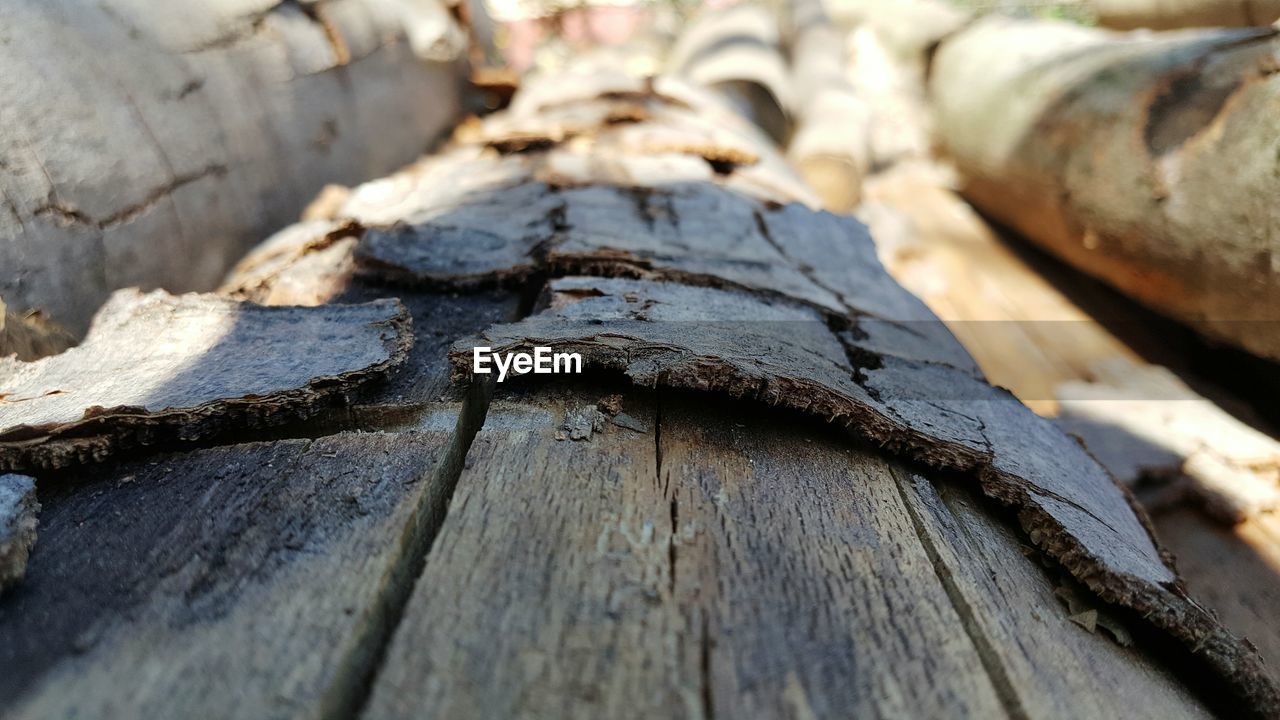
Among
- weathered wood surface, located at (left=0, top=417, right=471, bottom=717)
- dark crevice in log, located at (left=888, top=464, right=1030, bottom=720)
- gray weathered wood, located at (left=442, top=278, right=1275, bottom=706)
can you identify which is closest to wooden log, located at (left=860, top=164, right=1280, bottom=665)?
gray weathered wood, located at (left=442, top=278, right=1275, bottom=706)

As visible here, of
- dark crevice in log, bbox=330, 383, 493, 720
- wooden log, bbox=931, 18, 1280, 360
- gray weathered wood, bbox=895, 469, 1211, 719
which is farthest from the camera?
wooden log, bbox=931, 18, 1280, 360

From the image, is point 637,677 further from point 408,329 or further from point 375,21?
point 375,21

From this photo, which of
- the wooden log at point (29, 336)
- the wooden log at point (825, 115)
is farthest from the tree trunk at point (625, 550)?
the wooden log at point (825, 115)

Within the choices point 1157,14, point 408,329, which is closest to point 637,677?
point 408,329

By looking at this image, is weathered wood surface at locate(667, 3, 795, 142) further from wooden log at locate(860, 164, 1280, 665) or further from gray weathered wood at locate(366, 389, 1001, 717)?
gray weathered wood at locate(366, 389, 1001, 717)

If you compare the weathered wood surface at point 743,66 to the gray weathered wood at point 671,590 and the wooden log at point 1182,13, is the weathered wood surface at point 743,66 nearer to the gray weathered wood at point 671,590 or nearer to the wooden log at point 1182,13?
the wooden log at point 1182,13
